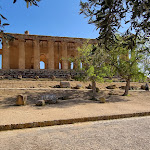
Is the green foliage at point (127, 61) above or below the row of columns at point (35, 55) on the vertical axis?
below

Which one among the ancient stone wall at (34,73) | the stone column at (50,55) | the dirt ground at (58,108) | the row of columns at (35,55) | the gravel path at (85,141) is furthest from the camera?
the stone column at (50,55)

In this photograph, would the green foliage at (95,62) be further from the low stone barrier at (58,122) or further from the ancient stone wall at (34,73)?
the ancient stone wall at (34,73)

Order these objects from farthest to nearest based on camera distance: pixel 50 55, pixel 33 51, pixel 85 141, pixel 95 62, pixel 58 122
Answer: pixel 33 51 < pixel 50 55 < pixel 95 62 < pixel 58 122 < pixel 85 141

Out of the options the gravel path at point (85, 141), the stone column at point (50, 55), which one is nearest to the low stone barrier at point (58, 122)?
the gravel path at point (85, 141)

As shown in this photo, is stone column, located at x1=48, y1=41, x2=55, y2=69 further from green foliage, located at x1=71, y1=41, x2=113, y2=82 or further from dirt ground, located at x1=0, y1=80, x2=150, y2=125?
green foliage, located at x1=71, y1=41, x2=113, y2=82

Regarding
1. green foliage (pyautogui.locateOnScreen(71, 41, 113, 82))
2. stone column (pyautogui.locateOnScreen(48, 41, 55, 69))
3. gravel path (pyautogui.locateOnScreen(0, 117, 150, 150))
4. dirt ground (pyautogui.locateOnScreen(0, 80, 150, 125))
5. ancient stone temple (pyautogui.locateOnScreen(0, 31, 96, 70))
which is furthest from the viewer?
stone column (pyautogui.locateOnScreen(48, 41, 55, 69))

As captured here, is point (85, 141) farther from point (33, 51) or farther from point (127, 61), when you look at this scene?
point (33, 51)

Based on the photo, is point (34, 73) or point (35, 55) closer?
point (34, 73)

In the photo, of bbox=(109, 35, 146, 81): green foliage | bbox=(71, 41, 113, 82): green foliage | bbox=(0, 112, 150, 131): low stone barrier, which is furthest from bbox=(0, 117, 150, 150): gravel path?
bbox=(109, 35, 146, 81): green foliage

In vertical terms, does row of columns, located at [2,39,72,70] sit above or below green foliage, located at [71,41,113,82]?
above

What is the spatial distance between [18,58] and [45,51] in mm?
5278

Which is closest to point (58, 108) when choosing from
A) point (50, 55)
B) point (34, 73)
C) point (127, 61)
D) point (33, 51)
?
point (127, 61)

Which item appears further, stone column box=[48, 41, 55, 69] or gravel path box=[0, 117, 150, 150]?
stone column box=[48, 41, 55, 69]

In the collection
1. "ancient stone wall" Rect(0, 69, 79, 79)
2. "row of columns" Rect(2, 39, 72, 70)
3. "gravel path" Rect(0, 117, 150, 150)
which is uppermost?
"row of columns" Rect(2, 39, 72, 70)
